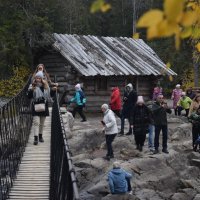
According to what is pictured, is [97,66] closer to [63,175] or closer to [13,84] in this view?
[13,84]

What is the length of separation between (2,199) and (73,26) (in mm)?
39458

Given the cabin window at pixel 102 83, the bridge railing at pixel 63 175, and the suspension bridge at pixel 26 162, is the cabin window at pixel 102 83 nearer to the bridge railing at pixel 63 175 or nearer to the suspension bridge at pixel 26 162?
the suspension bridge at pixel 26 162

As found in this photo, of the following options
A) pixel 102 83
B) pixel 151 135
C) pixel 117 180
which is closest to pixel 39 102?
pixel 117 180

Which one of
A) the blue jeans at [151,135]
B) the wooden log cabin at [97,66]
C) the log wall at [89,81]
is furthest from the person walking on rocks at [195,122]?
the log wall at [89,81]

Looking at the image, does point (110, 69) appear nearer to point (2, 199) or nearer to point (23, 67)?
point (23, 67)

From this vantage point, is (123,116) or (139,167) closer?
(139,167)

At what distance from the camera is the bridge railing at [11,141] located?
8.62 meters

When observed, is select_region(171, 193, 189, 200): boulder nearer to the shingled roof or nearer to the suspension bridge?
the suspension bridge

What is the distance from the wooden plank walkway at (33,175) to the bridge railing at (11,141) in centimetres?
12

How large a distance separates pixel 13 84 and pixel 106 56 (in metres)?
8.16

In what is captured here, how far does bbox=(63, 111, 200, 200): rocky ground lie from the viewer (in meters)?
13.4

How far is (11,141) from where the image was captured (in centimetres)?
972

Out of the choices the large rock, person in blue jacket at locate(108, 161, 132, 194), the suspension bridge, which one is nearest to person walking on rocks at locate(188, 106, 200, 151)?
person in blue jacket at locate(108, 161, 132, 194)

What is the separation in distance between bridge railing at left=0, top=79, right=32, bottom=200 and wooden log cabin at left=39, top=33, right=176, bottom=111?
1098 centimetres
